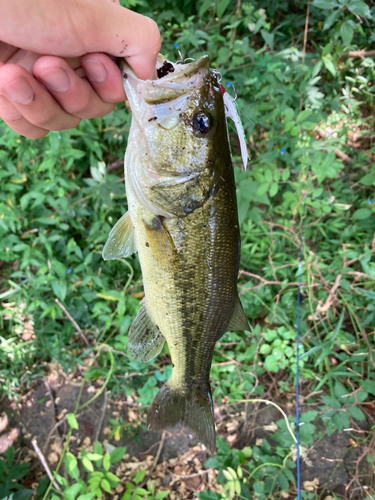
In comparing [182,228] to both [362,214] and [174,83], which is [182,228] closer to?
[174,83]

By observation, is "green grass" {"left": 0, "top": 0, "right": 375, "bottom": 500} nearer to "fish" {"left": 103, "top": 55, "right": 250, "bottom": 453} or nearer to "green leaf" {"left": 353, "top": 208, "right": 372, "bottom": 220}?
"green leaf" {"left": 353, "top": 208, "right": 372, "bottom": 220}

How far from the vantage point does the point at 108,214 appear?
8.66 feet

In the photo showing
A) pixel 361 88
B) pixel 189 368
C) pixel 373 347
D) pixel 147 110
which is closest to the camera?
pixel 147 110

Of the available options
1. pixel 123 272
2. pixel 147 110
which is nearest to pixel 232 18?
pixel 147 110

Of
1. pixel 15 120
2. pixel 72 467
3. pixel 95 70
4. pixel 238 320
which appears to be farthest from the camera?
pixel 72 467

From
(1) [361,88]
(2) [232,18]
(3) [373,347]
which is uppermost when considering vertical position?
(2) [232,18]

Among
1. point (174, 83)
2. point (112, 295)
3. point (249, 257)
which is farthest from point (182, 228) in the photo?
point (249, 257)

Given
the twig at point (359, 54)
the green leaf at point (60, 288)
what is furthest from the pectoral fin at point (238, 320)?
the twig at point (359, 54)

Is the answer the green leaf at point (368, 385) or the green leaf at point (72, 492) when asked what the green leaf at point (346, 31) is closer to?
the green leaf at point (368, 385)

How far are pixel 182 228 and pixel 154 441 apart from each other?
7.22 ft

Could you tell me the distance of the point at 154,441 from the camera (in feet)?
8.25

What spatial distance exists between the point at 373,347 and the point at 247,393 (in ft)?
3.61

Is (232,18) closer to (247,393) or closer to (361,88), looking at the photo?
(361,88)

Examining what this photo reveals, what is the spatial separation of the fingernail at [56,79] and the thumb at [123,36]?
136mm
